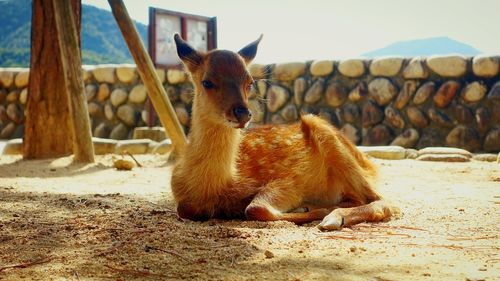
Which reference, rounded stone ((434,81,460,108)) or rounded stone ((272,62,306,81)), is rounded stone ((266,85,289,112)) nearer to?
rounded stone ((272,62,306,81))

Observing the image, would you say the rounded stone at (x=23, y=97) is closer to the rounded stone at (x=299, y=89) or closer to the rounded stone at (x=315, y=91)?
the rounded stone at (x=299, y=89)

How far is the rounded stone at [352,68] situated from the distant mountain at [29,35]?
13160 mm

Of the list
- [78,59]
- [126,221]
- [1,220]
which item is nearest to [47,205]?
[1,220]

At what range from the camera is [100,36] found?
29047mm

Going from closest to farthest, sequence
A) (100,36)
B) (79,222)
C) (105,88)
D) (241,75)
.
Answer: (79,222), (241,75), (105,88), (100,36)

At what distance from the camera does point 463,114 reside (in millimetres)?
9539

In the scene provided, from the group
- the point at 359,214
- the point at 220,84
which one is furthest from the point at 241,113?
the point at 359,214

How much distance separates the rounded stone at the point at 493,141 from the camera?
30.1ft

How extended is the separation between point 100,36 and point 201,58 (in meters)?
26.3

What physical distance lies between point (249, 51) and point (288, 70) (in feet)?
23.0

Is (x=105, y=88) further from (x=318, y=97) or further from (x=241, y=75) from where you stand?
(x=241, y=75)

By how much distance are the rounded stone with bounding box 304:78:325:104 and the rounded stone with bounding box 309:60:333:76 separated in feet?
0.45

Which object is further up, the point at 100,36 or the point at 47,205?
the point at 100,36

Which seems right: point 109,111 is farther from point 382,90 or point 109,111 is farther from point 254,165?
point 254,165
